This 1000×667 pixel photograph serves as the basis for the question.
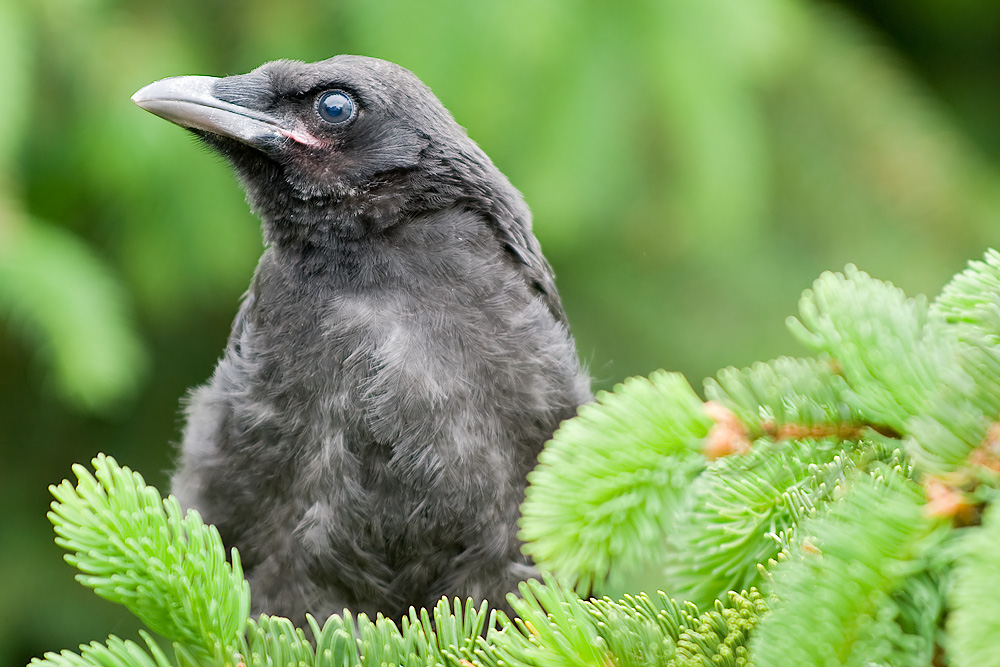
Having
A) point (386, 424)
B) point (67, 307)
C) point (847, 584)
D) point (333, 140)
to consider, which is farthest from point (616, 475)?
point (67, 307)

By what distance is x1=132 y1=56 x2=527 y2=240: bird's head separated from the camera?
2.29 m

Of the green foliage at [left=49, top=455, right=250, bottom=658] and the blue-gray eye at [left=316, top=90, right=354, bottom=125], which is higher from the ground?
the blue-gray eye at [left=316, top=90, right=354, bottom=125]

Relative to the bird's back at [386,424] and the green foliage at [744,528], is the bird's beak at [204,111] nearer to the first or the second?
the bird's back at [386,424]

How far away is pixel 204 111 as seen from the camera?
7.48 ft

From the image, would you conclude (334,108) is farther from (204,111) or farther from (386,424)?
(386,424)

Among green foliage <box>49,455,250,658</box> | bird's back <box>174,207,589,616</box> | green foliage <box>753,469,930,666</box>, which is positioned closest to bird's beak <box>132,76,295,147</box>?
bird's back <box>174,207,589,616</box>

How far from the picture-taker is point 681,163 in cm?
340

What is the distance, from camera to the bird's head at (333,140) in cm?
229

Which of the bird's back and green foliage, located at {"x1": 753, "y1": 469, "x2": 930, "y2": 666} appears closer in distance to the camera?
green foliage, located at {"x1": 753, "y1": 469, "x2": 930, "y2": 666}

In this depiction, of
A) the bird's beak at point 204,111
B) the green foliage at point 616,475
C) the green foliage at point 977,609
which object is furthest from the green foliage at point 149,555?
the bird's beak at point 204,111

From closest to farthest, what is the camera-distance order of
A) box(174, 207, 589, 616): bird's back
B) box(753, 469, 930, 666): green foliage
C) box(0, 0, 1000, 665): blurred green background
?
box(753, 469, 930, 666): green foliage < box(174, 207, 589, 616): bird's back < box(0, 0, 1000, 665): blurred green background

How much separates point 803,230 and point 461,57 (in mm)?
1639

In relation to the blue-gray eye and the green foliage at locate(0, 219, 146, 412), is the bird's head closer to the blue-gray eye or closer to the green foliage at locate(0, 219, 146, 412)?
the blue-gray eye

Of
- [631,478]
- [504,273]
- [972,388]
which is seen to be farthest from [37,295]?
[972,388]
